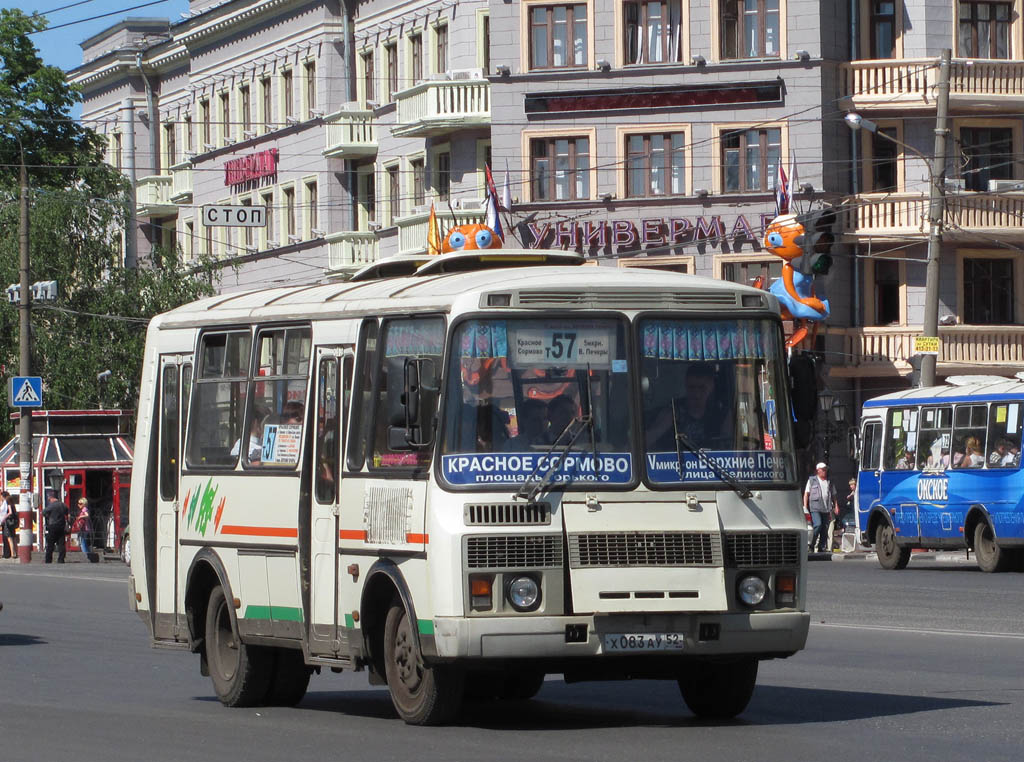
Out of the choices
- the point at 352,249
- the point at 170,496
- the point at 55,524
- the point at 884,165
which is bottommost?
the point at 55,524

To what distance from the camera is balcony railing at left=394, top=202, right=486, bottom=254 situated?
53.7 meters

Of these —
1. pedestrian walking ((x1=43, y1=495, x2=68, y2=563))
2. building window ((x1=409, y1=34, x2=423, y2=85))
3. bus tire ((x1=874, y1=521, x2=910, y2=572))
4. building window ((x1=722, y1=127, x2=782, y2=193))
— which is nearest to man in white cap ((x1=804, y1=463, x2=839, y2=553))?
bus tire ((x1=874, y1=521, x2=910, y2=572))

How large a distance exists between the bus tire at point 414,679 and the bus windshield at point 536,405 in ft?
3.26

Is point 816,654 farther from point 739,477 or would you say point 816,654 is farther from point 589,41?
point 589,41

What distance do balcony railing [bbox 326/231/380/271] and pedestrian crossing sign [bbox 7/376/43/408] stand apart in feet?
36.8

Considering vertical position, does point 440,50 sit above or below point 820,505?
above

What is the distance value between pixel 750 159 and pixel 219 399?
37881 millimetres

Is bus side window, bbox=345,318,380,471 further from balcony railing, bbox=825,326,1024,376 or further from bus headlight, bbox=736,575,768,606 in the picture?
balcony railing, bbox=825,326,1024,376

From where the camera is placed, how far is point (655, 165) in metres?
52.9

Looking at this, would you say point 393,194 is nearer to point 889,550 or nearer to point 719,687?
point 889,550

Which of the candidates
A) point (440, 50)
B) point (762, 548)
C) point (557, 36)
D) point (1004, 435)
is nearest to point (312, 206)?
point (440, 50)

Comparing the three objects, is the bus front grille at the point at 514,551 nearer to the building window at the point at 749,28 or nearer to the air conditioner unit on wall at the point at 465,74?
the building window at the point at 749,28

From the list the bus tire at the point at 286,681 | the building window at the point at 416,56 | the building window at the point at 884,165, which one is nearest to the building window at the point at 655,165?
the building window at the point at 884,165

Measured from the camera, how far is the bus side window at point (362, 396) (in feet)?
45.5
